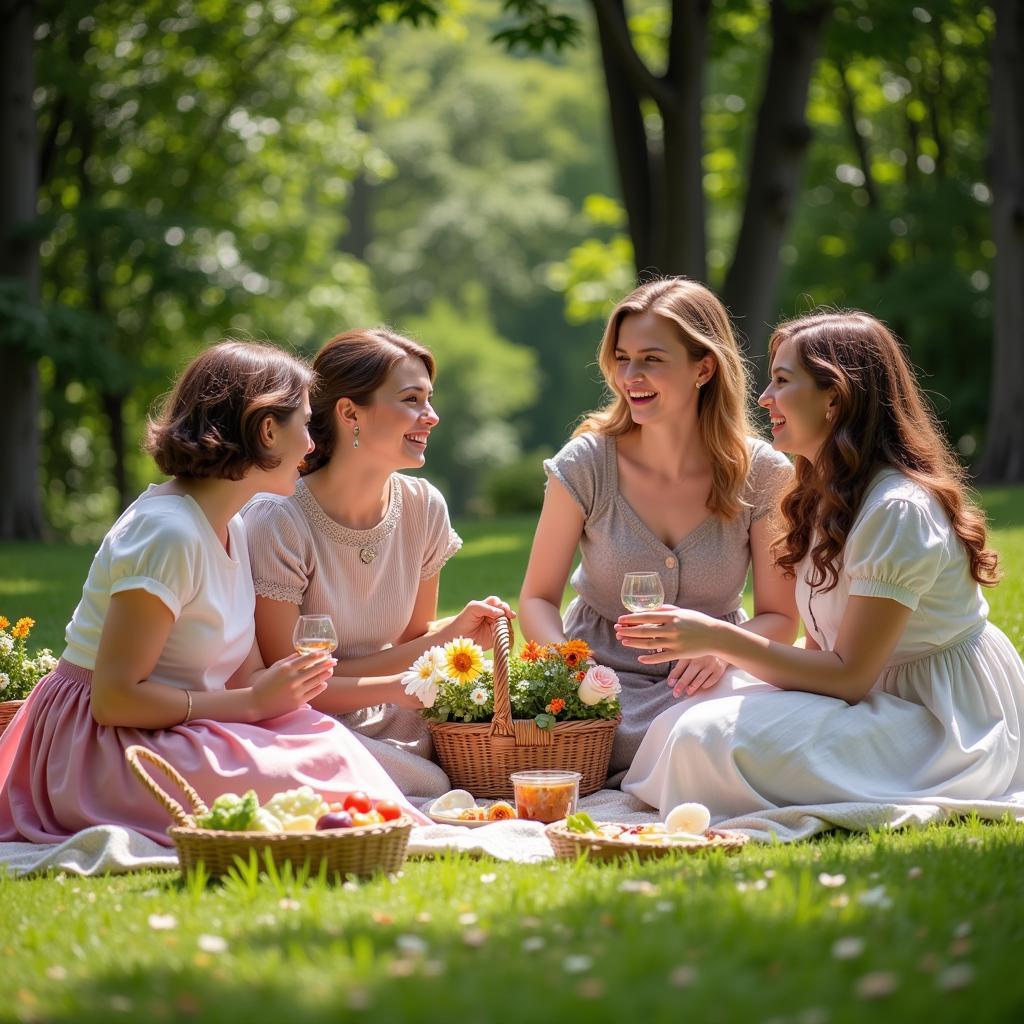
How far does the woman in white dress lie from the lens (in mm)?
5121

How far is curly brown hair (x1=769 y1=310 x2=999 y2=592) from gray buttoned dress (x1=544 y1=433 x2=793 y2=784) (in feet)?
2.23

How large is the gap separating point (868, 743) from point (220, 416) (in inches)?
100

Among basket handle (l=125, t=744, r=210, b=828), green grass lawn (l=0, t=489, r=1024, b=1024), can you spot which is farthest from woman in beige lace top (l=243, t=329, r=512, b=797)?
green grass lawn (l=0, t=489, r=1024, b=1024)

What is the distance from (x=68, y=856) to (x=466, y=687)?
167 cm

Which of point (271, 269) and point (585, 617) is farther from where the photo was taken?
point (271, 269)

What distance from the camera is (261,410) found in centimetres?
504

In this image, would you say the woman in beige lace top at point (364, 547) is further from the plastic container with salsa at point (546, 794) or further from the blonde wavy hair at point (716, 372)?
the blonde wavy hair at point (716, 372)

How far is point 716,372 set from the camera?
20.3 feet

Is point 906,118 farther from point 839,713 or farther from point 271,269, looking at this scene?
point 839,713

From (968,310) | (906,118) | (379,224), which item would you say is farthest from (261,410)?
(379,224)

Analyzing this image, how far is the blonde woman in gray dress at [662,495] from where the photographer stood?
20.0ft

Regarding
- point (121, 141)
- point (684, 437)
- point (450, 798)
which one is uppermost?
point (121, 141)

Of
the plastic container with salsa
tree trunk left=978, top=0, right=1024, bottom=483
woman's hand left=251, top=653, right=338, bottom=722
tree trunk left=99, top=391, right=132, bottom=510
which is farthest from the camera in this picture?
tree trunk left=99, top=391, right=132, bottom=510

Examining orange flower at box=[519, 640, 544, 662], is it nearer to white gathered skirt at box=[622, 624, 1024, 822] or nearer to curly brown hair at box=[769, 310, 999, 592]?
white gathered skirt at box=[622, 624, 1024, 822]
